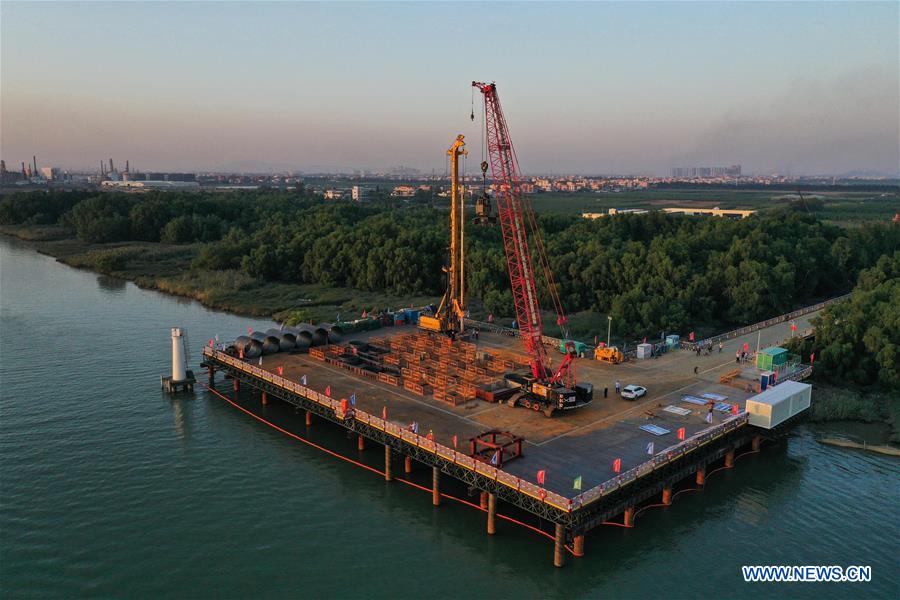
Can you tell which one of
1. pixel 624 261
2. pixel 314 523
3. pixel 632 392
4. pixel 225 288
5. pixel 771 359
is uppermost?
pixel 624 261

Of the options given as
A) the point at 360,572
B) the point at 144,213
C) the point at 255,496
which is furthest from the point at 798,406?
the point at 144,213

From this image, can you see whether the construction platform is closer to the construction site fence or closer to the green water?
the green water

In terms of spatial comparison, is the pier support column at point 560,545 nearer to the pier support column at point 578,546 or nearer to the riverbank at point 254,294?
the pier support column at point 578,546

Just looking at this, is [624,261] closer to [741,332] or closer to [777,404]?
[741,332]

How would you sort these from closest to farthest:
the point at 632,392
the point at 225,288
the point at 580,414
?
1. the point at 580,414
2. the point at 632,392
3. the point at 225,288

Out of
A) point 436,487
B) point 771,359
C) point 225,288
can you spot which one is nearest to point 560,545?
point 436,487

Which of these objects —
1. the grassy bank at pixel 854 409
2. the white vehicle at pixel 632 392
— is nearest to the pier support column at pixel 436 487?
the white vehicle at pixel 632 392
